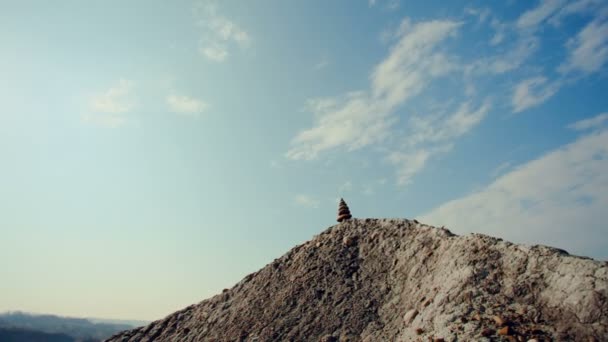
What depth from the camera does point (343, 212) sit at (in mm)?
16516

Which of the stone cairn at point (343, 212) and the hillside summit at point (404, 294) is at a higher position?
the stone cairn at point (343, 212)

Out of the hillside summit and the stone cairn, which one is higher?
the stone cairn

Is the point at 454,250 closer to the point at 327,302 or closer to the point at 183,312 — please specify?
the point at 327,302

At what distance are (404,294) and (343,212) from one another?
5616mm

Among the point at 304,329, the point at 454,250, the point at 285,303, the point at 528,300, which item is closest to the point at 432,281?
the point at 454,250

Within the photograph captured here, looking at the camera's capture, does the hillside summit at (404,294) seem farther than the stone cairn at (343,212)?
No

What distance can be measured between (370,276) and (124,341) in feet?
36.6

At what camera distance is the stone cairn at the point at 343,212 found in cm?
1638

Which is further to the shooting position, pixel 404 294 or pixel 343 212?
pixel 343 212

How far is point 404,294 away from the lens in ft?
37.5

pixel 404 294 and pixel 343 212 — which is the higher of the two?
pixel 343 212

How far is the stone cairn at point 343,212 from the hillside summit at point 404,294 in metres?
0.70

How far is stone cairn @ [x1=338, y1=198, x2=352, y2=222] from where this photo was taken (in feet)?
53.7

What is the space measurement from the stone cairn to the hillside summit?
27.5 inches
